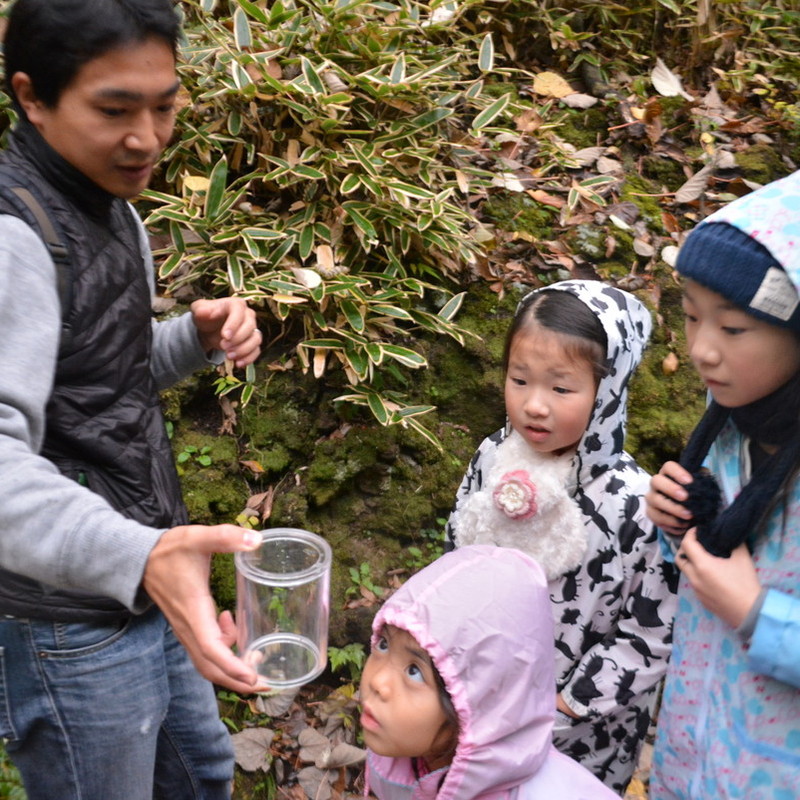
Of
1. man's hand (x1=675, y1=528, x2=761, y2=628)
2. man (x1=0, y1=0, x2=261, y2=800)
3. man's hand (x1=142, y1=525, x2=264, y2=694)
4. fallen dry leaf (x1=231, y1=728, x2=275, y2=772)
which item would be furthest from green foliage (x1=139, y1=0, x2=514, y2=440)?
man's hand (x1=142, y1=525, x2=264, y2=694)

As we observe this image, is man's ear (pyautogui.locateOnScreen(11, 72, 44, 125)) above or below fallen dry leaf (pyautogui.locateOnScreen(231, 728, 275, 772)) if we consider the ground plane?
above

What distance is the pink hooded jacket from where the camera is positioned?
1.68 meters

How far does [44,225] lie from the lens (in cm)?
151

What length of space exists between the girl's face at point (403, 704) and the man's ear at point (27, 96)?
1284 millimetres

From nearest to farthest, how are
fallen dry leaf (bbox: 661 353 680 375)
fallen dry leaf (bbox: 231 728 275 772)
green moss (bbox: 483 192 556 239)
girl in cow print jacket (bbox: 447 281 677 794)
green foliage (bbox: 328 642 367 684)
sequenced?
girl in cow print jacket (bbox: 447 281 677 794) → fallen dry leaf (bbox: 231 728 275 772) → green foliage (bbox: 328 642 367 684) → fallen dry leaf (bbox: 661 353 680 375) → green moss (bbox: 483 192 556 239)

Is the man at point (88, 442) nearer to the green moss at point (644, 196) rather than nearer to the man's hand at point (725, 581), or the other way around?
the man's hand at point (725, 581)

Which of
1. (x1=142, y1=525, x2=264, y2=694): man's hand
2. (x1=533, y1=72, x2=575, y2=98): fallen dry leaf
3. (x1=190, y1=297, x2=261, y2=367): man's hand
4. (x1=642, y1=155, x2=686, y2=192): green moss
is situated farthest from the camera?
(x1=533, y1=72, x2=575, y2=98): fallen dry leaf

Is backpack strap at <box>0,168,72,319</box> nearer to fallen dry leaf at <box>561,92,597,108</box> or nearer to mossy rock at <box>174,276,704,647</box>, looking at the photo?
mossy rock at <box>174,276,704,647</box>

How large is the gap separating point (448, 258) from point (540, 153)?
110cm

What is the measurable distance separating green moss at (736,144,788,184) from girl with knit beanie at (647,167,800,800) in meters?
3.30

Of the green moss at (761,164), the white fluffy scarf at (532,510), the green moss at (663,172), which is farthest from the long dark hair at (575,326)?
the green moss at (761,164)

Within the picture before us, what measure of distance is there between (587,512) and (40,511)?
1.50m

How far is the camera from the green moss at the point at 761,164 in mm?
4586

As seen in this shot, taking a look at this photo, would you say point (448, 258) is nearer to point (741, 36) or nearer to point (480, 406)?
point (480, 406)
